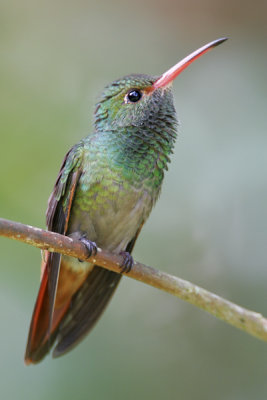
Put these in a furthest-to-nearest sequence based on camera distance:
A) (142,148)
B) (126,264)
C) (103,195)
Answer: (142,148), (103,195), (126,264)

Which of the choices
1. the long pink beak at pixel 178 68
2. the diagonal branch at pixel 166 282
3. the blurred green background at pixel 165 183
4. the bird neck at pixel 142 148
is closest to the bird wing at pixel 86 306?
the blurred green background at pixel 165 183

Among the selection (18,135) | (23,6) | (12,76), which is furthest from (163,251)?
(23,6)

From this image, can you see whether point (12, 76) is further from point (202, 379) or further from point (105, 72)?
point (202, 379)

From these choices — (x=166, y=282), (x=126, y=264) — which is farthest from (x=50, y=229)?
(x=166, y=282)

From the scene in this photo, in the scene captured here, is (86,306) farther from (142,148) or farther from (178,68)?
(178,68)

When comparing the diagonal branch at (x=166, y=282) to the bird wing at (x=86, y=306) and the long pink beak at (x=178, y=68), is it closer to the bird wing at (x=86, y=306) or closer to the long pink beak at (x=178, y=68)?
the bird wing at (x=86, y=306)

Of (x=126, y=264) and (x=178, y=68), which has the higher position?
(x=178, y=68)

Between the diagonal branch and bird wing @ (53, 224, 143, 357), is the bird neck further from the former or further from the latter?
the diagonal branch
